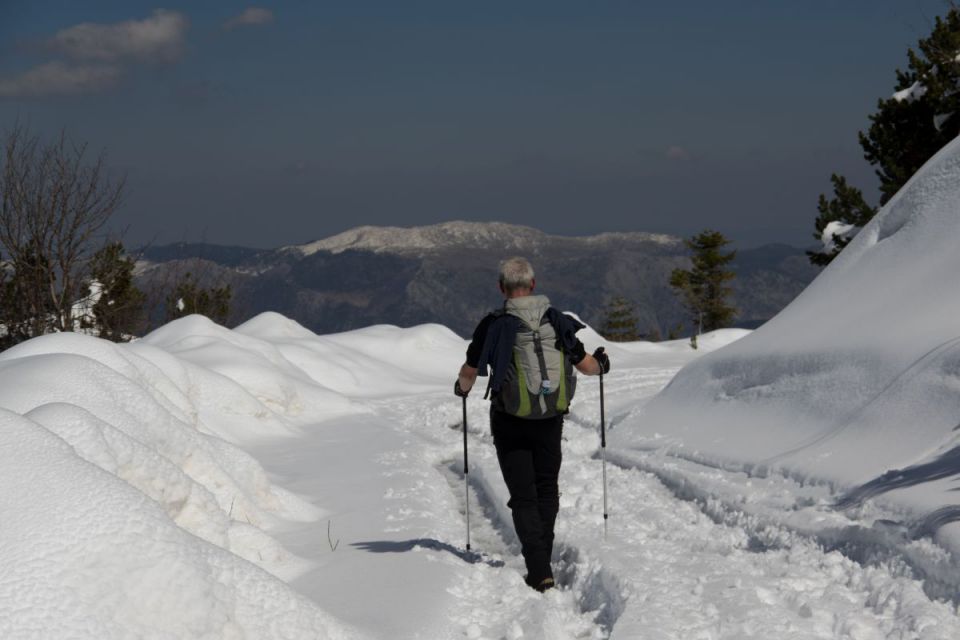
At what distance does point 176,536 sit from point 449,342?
1218 inches

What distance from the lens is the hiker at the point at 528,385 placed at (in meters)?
6.70

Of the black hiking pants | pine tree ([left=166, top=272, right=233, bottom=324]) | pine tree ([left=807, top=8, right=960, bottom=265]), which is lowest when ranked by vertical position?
the black hiking pants

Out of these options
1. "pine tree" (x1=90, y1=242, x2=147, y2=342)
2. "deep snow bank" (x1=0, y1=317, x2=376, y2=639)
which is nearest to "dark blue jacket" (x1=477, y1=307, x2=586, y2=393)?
"deep snow bank" (x1=0, y1=317, x2=376, y2=639)

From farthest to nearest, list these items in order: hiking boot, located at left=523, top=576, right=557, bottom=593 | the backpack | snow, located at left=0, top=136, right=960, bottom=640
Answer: the backpack → hiking boot, located at left=523, top=576, right=557, bottom=593 → snow, located at left=0, top=136, right=960, bottom=640

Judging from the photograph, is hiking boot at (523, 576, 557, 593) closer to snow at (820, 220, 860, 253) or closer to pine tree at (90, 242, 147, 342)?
pine tree at (90, 242, 147, 342)

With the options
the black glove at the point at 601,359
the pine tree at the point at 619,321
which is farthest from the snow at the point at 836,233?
the pine tree at the point at 619,321

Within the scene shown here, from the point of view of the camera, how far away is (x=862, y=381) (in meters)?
9.98

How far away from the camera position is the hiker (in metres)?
6.70

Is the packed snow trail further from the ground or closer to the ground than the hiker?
closer to the ground

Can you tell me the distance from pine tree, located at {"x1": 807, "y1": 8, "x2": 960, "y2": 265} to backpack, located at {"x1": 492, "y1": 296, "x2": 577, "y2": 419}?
25.0 meters

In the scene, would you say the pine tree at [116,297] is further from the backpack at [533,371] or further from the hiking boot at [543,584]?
the hiking boot at [543,584]

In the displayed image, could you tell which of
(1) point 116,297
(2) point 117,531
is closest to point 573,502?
(2) point 117,531

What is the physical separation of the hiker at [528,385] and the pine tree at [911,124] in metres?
25.0

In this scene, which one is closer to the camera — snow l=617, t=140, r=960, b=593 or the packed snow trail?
the packed snow trail
